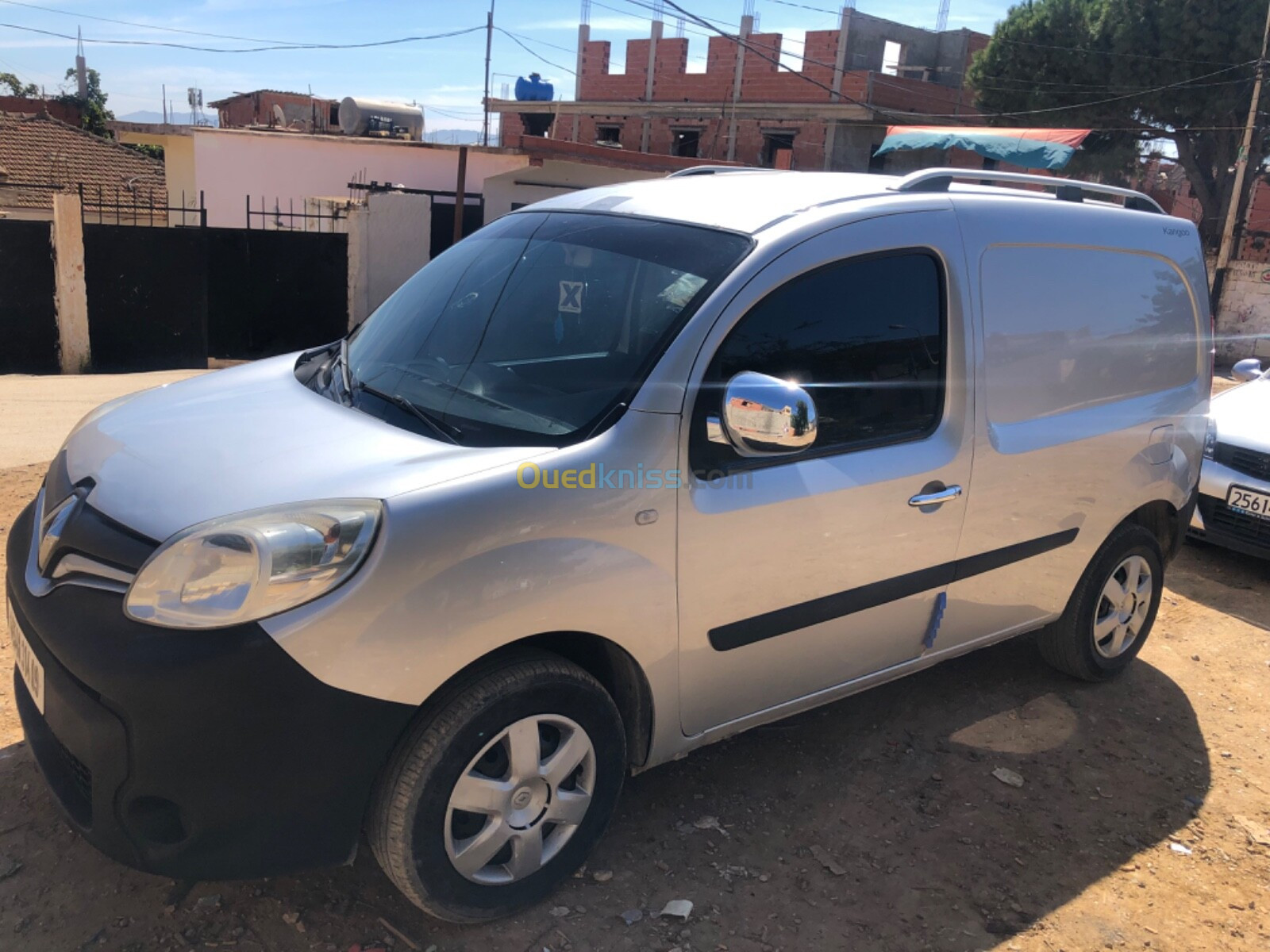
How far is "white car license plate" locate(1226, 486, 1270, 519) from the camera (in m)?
5.54

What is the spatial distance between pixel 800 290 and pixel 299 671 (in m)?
1.65

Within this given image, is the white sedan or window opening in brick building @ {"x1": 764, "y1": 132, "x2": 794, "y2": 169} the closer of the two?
the white sedan

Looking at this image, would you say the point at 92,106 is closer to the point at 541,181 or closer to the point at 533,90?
the point at 533,90

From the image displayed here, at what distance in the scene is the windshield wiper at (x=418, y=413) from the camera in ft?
8.09

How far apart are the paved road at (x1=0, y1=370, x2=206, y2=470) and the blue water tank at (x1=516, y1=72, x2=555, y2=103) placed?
2553cm

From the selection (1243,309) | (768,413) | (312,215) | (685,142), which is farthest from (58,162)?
(768,413)

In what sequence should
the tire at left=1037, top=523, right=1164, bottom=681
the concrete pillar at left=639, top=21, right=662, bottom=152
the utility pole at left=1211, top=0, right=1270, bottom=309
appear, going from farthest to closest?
the concrete pillar at left=639, top=21, right=662, bottom=152, the utility pole at left=1211, top=0, right=1270, bottom=309, the tire at left=1037, top=523, right=1164, bottom=681

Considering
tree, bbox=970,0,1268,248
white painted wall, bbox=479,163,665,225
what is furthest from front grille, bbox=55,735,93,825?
tree, bbox=970,0,1268,248

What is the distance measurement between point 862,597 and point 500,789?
1239 mm

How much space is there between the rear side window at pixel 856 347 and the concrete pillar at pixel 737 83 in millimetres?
31750

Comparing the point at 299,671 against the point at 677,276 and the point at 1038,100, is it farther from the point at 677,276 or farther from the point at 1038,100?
the point at 1038,100

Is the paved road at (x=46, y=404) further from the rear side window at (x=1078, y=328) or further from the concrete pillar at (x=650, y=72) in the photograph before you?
the concrete pillar at (x=650, y=72)

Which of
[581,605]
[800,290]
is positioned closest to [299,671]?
[581,605]

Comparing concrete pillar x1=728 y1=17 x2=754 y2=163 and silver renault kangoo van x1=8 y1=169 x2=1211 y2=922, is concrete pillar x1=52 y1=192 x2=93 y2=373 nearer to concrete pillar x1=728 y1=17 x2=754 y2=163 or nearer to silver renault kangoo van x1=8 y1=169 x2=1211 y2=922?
silver renault kangoo van x1=8 y1=169 x2=1211 y2=922
